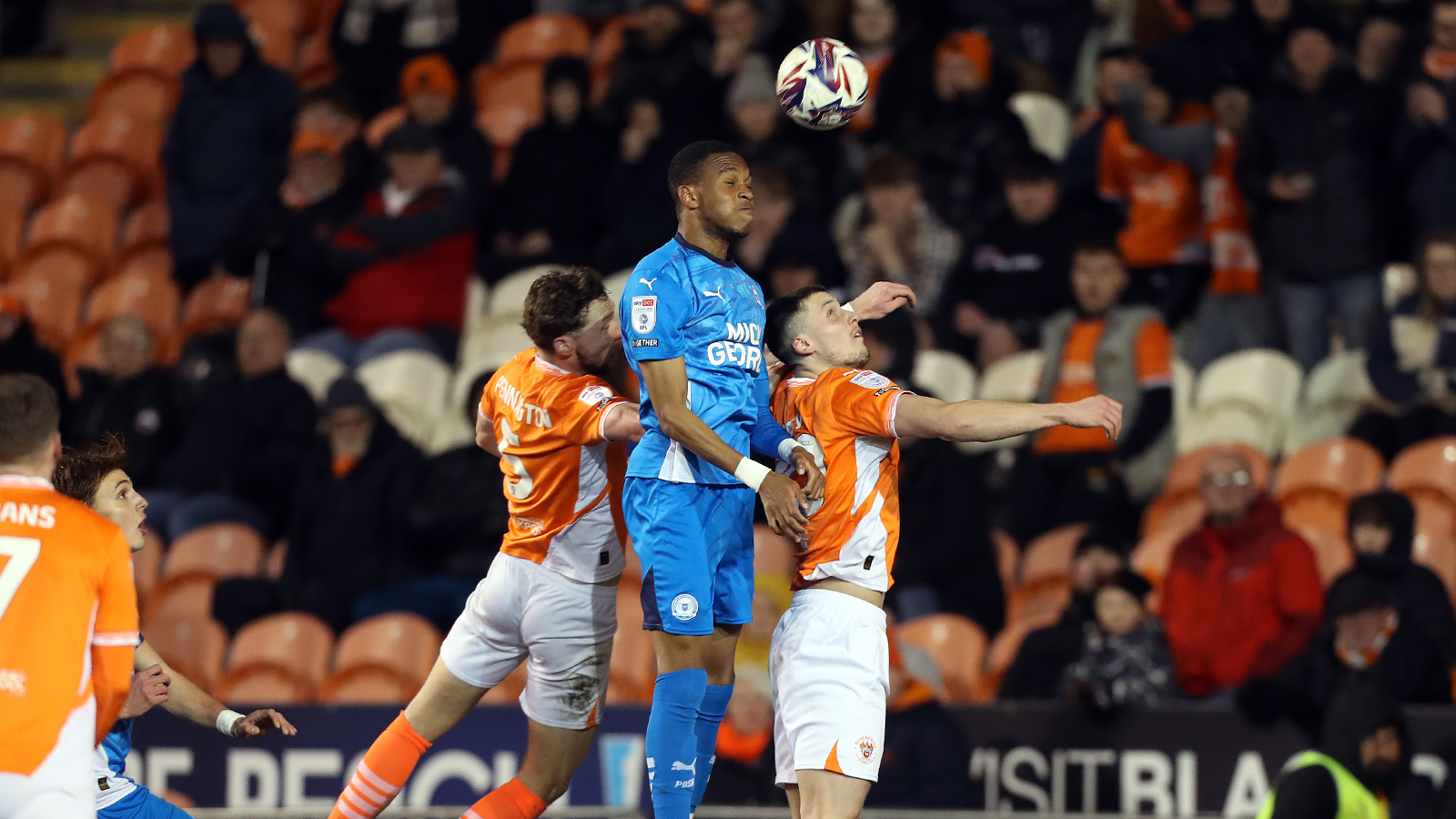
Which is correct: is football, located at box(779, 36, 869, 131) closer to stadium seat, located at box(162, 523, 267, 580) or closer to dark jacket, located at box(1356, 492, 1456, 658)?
dark jacket, located at box(1356, 492, 1456, 658)

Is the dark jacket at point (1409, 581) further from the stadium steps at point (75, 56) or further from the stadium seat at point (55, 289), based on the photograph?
the stadium steps at point (75, 56)

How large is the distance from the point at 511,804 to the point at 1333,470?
18.3ft

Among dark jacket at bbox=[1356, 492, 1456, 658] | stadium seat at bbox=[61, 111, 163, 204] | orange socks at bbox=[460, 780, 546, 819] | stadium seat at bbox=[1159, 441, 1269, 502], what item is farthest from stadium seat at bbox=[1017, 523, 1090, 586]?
stadium seat at bbox=[61, 111, 163, 204]

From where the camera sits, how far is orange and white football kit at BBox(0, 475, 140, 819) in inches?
180

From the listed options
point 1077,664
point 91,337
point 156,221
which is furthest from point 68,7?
point 1077,664

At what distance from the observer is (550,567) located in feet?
20.6

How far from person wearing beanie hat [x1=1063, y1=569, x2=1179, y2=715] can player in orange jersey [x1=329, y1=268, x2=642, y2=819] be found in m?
3.21

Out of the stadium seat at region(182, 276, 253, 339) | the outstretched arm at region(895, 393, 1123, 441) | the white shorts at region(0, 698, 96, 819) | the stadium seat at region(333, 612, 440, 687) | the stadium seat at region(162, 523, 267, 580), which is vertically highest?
the stadium seat at region(182, 276, 253, 339)

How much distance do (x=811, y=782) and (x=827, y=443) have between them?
1.10 meters

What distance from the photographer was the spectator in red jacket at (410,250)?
11906mm

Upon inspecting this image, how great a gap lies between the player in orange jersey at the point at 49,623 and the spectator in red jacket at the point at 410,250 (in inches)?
282

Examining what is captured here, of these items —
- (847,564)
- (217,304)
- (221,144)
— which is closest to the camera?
(847,564)

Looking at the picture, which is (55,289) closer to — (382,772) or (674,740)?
(382,772)

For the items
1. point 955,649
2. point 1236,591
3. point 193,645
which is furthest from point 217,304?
point 1236,591
